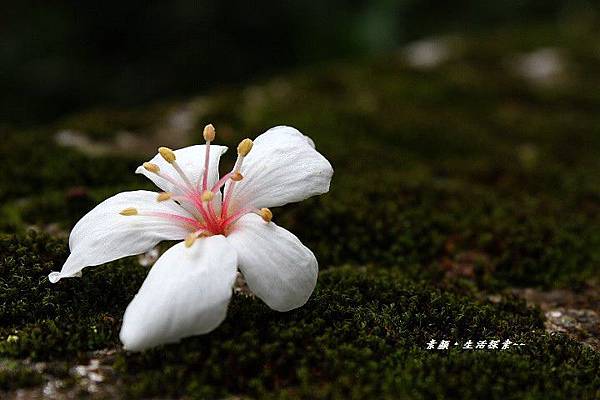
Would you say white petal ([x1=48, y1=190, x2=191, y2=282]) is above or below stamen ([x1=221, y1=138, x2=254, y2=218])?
below

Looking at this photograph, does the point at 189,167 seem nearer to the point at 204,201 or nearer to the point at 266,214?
the point at 204,201

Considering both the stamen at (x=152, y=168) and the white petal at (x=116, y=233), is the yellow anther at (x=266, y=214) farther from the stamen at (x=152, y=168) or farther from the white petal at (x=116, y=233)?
the stamen at (x=152, y=168)

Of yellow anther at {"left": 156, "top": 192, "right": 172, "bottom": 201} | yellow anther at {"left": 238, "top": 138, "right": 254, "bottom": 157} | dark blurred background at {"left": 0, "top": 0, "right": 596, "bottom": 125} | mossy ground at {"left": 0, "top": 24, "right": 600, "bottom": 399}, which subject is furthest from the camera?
dark blurred background at {"left": 0, "top": 0, "right": 596, "bottom": 125}

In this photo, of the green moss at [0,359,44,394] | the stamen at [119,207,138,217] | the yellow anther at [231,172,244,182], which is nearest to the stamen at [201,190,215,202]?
the yellow anther at [231,172,244,182]

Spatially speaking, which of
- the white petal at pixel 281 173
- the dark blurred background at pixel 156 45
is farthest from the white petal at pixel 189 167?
the dark blurred background at pixel 156 45

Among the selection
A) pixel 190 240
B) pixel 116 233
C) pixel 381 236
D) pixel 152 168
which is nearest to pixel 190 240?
pixel 190 240

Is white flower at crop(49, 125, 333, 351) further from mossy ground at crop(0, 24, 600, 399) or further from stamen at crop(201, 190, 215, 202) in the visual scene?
mossy ground at crop(0, 24, 600, 399)

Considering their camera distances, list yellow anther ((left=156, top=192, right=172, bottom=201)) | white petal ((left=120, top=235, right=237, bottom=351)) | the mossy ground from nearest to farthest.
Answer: white petal ((left=120, top=235, right=237, bottom=351)) < the mossy ground < yellow anther ((left=156, top=192, right=172, bottom=201))
